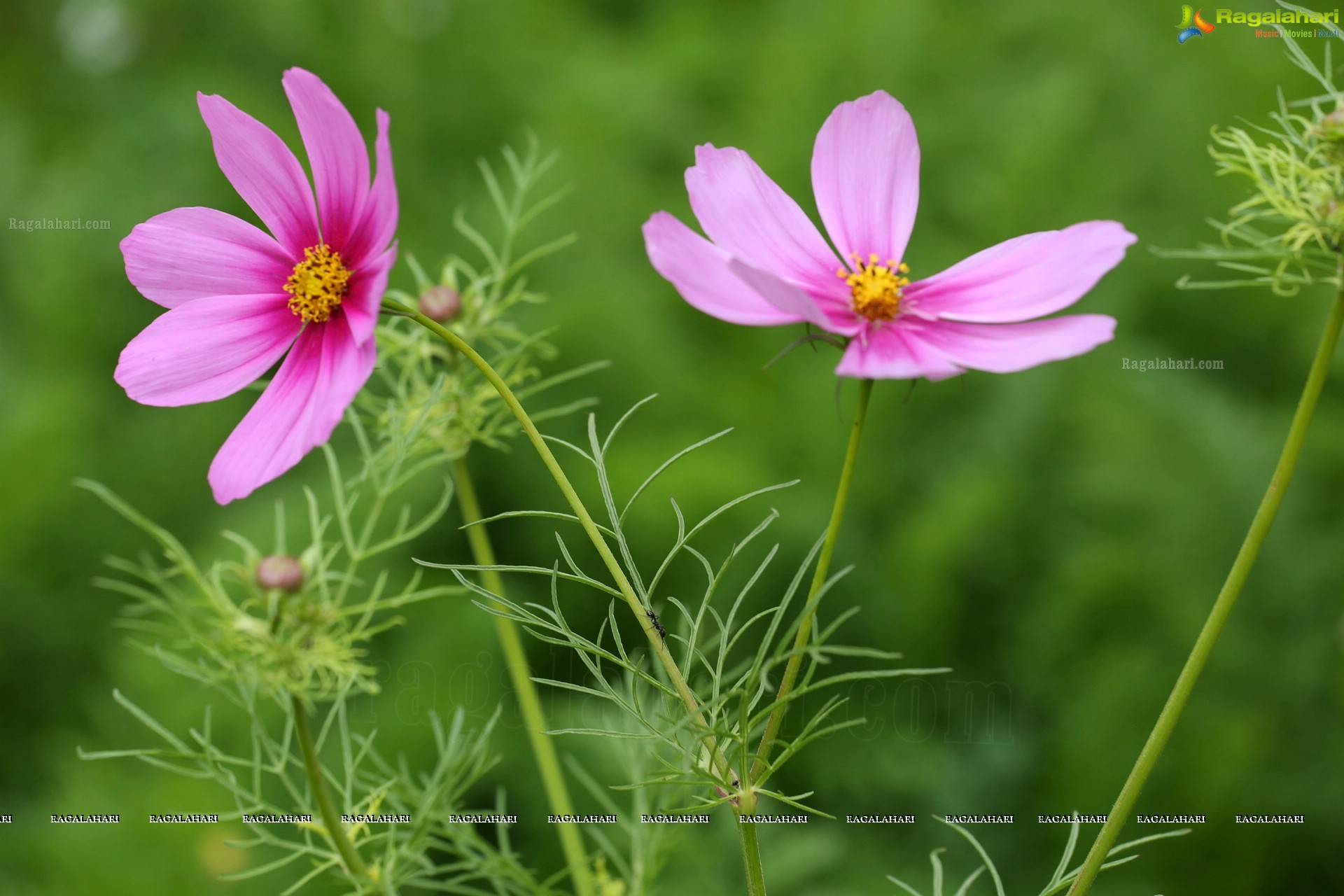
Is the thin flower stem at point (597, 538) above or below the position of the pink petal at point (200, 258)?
below

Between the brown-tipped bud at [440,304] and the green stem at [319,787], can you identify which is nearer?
the green stem at [319,787]

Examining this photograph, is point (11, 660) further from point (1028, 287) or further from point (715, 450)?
point (1028, 287)

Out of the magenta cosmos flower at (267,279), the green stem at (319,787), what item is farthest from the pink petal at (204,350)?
the green stem at (319,787)

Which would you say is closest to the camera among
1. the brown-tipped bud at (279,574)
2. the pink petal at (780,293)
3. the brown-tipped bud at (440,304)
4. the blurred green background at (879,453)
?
the pink petal at (780,293)

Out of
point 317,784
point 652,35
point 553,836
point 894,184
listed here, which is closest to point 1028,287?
point 894,184

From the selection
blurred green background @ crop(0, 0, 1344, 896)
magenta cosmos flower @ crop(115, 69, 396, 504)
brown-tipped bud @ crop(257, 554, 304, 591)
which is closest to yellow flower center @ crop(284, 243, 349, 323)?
magenta cosmos flower @ crop(115, 69, 396, 504)

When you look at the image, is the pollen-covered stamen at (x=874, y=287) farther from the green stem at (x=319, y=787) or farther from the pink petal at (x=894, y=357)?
the green stem at (x=319, y=787)

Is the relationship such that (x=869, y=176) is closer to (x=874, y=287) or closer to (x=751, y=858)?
(x=874, y=287)

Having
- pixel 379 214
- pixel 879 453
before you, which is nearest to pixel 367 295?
pixel 379 214
